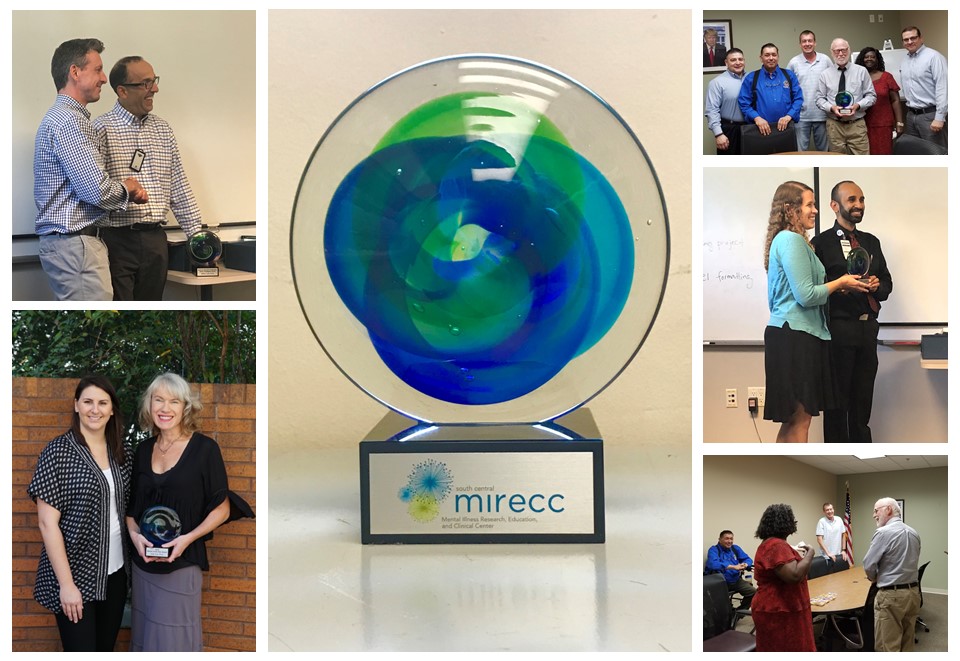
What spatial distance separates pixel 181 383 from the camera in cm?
261

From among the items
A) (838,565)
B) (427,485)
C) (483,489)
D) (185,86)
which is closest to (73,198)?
(185,86)

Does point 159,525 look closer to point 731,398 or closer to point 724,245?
point 731,398

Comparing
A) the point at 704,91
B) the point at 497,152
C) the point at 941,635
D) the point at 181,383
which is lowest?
the point at 941,635

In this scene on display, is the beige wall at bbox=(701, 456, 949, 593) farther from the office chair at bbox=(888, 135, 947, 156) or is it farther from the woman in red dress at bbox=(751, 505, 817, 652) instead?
the office chair at bbox=(888, 135, 947, 156)

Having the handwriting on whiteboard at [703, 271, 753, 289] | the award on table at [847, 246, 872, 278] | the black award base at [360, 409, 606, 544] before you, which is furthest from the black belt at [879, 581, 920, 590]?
the handwriting on whiteboard at [703, 271, 753, 289]

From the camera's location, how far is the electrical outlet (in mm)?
3240

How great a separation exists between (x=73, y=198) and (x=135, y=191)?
16 cm

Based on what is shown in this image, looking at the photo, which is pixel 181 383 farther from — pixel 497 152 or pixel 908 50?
pixel 908 50

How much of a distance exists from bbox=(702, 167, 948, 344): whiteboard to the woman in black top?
162 cm

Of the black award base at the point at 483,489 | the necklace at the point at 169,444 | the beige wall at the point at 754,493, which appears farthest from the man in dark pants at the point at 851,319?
the necklace at the point at 169,444

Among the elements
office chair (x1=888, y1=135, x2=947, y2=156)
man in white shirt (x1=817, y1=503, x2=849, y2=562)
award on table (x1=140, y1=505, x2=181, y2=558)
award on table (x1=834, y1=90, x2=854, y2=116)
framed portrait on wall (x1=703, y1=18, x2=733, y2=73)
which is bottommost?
man in white shirt (x1=817, y1=503, x2=849, y2=562)

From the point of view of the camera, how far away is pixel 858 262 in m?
2.95
